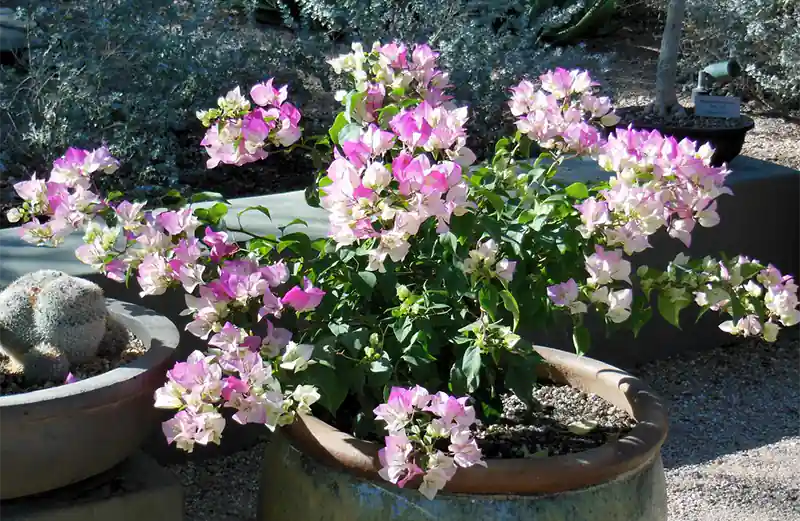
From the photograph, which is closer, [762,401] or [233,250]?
[233,250]

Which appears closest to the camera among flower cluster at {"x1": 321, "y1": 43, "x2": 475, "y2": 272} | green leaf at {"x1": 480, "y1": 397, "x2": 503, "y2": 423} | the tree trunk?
flower cluster at {"x1": 321, "y1": 43, "x2": 475, "y2": 272}

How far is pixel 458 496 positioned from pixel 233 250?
0.49 m

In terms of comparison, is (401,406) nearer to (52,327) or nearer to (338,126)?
(338,126)

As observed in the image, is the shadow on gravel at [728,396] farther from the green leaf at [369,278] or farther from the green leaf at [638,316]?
the green leaf at [369,278]

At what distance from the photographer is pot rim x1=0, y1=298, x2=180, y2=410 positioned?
1.77 metres

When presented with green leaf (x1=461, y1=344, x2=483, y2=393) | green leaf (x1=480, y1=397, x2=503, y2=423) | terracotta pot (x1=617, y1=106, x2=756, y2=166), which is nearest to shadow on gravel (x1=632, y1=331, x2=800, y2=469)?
terracotta pot (x1=617, y1=106, x2=756, y2=166)

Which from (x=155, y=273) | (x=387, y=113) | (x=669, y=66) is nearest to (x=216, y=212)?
(x=155, y=273)

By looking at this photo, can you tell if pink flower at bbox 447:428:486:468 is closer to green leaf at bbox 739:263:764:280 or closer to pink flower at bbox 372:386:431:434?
pink flower at bbox 372:386:431:434

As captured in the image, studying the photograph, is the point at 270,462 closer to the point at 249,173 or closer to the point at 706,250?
the point at 706,250

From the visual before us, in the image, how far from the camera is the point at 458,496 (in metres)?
1.61

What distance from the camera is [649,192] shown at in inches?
63.2

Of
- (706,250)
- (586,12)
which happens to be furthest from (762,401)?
(586,12)

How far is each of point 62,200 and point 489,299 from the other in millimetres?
Result: 671

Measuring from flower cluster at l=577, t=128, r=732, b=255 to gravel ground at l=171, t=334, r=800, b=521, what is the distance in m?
1.43
